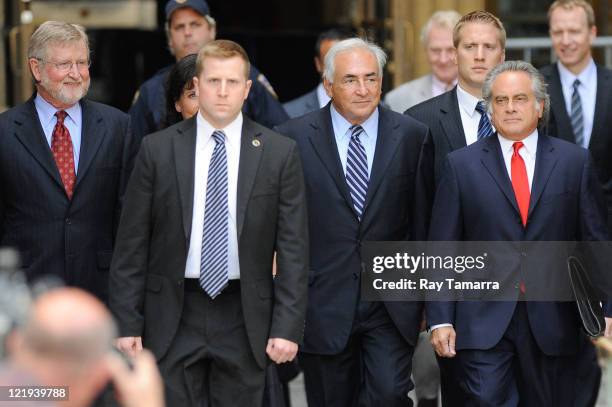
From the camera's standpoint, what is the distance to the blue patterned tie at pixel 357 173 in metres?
6.59

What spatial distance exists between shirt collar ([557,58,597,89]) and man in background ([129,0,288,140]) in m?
1.63

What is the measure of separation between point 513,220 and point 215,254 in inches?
53.6

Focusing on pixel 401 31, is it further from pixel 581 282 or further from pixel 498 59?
pixel 581 282

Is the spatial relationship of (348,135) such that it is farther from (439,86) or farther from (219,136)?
(439,86)

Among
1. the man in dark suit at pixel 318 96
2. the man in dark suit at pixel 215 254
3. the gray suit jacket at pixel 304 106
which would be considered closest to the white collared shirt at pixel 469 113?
the man in dark suit at pixel 215 254

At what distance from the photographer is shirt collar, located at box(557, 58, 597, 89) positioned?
8.19 m

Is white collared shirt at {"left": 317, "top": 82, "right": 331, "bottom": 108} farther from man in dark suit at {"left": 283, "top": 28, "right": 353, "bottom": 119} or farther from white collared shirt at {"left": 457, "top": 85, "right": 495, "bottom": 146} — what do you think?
white collared shirt at {"left": 457, "top": 85, "right": 495, "bottom": 146}

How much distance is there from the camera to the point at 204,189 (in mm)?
5988

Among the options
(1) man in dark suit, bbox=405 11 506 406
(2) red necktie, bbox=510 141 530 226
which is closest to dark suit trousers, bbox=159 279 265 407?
(1) man in dark suit, bbox=405 11 506 406

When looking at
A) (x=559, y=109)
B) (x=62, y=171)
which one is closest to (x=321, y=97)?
(x=559, y=109)

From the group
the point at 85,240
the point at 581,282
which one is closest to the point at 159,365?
the point at 85,240

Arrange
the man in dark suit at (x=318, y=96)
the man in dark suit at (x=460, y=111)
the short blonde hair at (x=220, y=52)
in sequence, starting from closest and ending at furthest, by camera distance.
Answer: the short blonde hair at (x=220, y=52)
the man in dark suit at (x=460, y=111)
the man in dark suit at (x=318, y=96)

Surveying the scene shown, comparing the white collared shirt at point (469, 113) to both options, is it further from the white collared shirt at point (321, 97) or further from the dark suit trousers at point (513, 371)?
the white collared shirt at point (321, 97)

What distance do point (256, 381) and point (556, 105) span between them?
2.80 m
